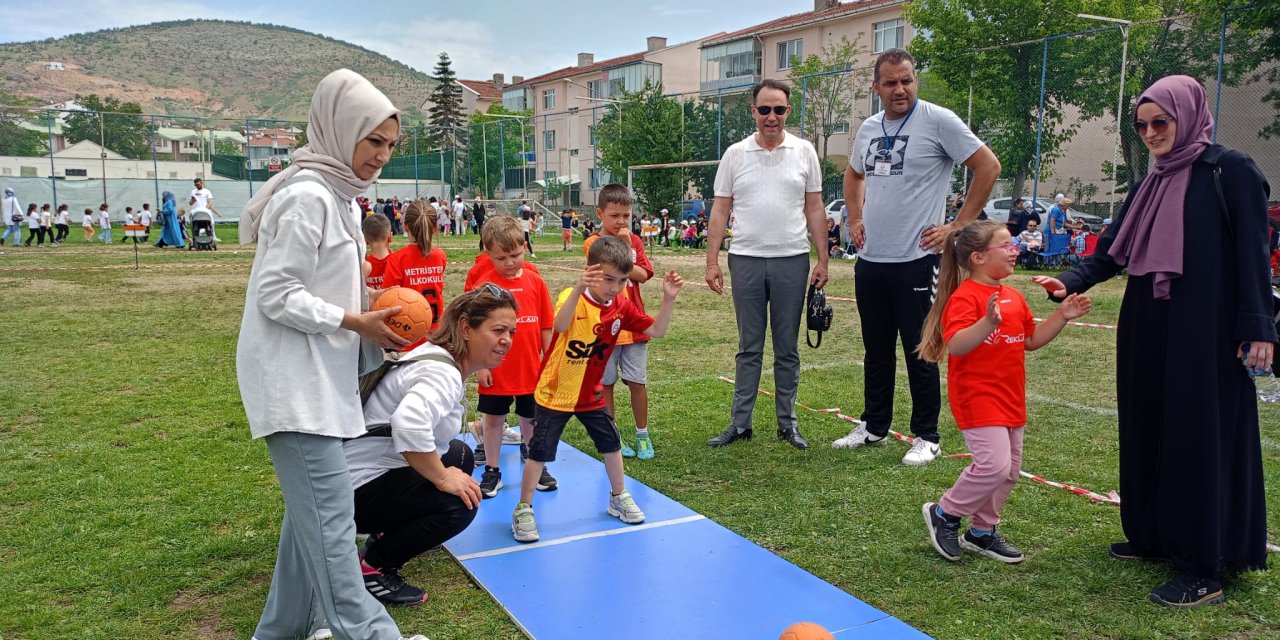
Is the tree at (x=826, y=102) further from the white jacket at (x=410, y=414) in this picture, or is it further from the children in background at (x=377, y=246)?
the white jacket at (x=410, y=414)

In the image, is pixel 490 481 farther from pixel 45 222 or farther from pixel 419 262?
pixel 45 222

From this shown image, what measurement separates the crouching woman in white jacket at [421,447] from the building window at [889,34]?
1806 inches

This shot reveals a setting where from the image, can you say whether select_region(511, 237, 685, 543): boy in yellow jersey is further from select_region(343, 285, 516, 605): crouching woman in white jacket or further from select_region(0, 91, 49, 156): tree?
select_region(0, 91, 49, 156): tree

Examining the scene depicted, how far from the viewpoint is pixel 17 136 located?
39.1m

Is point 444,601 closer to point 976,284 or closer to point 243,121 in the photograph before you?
point 976,284

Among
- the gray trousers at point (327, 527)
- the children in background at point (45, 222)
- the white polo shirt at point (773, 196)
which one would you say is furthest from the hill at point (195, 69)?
the gray trousers at point (327, 527)

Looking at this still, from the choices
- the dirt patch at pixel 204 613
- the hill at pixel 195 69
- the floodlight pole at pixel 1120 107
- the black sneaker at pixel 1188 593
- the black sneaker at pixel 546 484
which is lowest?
the dirt patch at pixel 204 613

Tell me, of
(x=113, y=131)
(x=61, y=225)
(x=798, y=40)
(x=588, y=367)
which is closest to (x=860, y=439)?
(x=588, y=367)

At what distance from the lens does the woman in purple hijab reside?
130 inches

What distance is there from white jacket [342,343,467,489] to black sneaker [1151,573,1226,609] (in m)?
2.72

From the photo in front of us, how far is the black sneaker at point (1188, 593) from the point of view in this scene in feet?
11.0

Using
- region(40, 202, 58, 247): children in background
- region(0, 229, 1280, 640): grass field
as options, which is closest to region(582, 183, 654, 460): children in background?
region(0, 229, 1280, 640): grass field

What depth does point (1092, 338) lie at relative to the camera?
32.0 feet

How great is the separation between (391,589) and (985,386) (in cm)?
254
